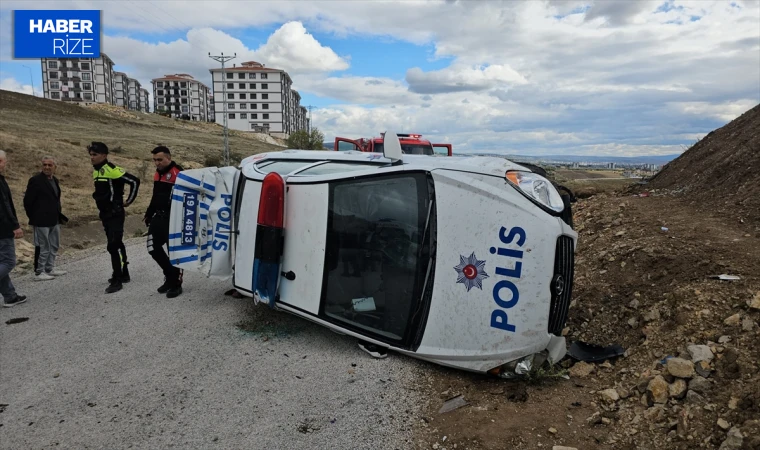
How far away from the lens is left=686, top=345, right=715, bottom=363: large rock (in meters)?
2.94

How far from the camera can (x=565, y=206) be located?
3.36 metres

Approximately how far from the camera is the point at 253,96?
91625 mm

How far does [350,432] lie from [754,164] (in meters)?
6.96

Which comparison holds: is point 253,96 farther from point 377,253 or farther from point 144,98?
point 377,253

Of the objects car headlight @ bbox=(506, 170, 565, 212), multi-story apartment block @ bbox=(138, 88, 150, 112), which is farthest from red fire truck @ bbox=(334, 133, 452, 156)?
multi-story apartment block @ bbox=(138, 88, 150, 112)

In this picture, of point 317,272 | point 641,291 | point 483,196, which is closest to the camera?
point 483,196

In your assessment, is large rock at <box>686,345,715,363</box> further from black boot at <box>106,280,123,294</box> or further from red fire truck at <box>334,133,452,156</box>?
red fire truck at <box>334,133,452,156</box>

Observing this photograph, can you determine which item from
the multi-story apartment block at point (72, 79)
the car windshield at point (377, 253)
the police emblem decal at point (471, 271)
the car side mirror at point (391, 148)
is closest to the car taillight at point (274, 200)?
the car windshield at point (377, 253)

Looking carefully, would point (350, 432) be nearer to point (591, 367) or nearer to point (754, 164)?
point (591, 367)

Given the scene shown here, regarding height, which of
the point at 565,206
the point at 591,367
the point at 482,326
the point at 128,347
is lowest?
the point at 128,347

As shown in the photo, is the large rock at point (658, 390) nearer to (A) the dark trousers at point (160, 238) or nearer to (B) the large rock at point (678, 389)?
(B) the large rock at point (678, 389)

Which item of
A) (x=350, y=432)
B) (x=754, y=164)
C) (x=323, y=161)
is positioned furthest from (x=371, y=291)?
(x=754, y=164)

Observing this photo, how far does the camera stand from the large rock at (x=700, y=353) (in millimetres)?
2945

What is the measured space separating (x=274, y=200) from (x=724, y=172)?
6848 millimetres
